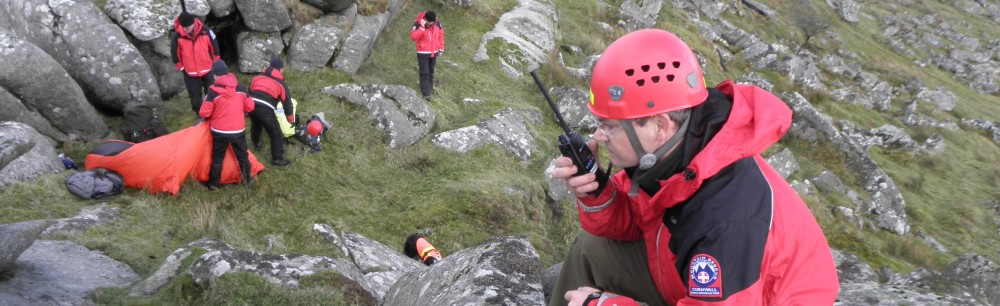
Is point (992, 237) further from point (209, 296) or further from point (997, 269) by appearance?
point (209, 296)

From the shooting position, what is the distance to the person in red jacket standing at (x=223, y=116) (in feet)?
34.9

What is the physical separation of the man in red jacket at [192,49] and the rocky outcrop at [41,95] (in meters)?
1.87

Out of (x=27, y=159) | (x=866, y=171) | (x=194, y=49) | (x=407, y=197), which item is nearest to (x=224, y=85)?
(x=194, y=49)

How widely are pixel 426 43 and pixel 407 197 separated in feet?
17.5

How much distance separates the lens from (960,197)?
82.1ft

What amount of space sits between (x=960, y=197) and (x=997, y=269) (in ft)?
53.9

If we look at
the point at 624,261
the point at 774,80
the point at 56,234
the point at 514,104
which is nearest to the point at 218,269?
the point at 56,234

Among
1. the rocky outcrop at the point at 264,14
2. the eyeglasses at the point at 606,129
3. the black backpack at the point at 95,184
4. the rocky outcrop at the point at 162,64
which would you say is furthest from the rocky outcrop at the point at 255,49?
the eyeglasses at the point at 606,129

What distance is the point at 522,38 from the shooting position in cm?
2258

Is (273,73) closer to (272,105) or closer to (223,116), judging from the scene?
(272,105)

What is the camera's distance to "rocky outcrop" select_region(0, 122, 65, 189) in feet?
29.9

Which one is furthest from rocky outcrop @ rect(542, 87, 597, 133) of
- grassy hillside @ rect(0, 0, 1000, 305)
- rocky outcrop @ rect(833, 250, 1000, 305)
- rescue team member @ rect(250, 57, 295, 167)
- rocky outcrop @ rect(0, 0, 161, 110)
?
rocky outcrop @ rect(0, 0, 161, 110)

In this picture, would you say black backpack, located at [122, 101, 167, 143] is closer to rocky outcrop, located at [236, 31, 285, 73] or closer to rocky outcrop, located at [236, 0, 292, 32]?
rocky outcrop, located at [236, 31, 285, 73]

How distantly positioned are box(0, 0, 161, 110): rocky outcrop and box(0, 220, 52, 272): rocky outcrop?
7.01 m
